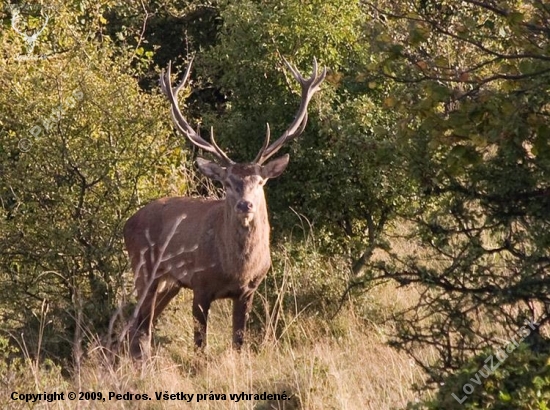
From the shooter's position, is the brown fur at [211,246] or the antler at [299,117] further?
the antler at [299,117]

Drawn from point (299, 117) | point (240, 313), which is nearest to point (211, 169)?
point (299, 117)

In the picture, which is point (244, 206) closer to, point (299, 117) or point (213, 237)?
point (213, 237)

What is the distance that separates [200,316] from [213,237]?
784 mm

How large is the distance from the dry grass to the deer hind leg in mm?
181

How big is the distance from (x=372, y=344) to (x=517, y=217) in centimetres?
348

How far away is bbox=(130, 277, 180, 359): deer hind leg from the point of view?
11.2 m

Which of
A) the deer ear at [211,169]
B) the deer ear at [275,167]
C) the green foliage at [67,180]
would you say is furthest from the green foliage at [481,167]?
the green foliage at [67,180]

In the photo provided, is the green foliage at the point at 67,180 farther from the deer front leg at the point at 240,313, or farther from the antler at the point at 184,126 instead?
the deer front leg at the point at 240,313

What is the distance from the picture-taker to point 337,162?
1220 cm

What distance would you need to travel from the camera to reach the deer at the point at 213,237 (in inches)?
427

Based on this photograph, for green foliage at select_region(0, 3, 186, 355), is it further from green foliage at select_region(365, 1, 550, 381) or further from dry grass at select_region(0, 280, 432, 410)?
green foliage at select_region(365, 1, 550, 381)

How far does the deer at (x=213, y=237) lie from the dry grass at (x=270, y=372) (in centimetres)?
36

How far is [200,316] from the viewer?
1089cm

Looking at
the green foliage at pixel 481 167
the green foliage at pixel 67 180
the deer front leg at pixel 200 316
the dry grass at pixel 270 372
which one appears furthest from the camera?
the green foliage at pixel 67 180
